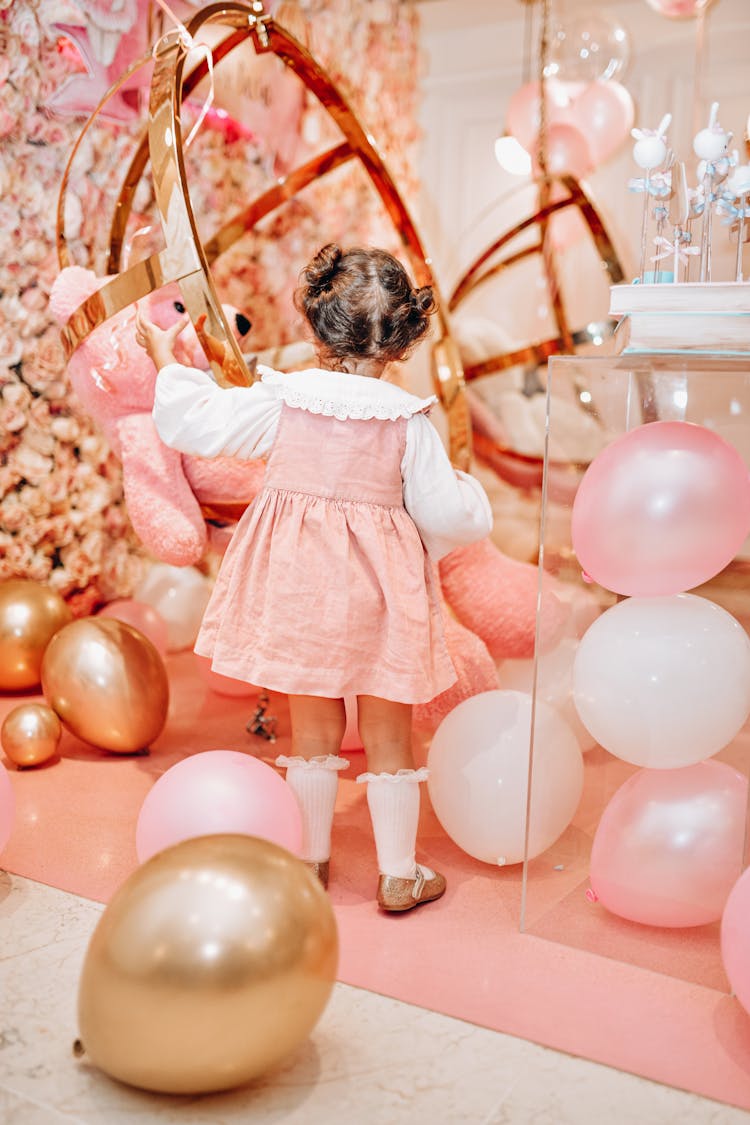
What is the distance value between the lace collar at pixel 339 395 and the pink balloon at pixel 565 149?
7.51 ft

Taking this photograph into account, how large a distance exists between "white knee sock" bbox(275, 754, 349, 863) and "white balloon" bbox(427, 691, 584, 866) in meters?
0.20

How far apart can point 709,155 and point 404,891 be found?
125cm

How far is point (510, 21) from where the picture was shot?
14.4ft

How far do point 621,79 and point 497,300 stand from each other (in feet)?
3.27

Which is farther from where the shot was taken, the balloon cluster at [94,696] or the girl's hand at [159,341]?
the balloon cluster at [94,696]

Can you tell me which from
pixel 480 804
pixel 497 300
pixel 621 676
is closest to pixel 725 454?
pixel 621 676

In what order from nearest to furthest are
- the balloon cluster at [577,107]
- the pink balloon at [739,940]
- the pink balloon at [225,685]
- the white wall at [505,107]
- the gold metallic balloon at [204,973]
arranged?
1. the gold metallic balloon at [204,973]
2. the pink balloon at [739,940]
3. the pink balloon at [225,685]
4. the balloon cluster at [577,107]
5. the white wall at [505,107]

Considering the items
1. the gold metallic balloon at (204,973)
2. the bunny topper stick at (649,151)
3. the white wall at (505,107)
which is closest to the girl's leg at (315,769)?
the gold metallic balloon at (204,973)

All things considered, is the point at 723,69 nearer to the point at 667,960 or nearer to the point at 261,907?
the point at 667,960

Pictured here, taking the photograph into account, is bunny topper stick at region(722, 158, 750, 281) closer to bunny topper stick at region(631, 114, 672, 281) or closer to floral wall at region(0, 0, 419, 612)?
bunny topper stick at region(631, 114, 672, 281)

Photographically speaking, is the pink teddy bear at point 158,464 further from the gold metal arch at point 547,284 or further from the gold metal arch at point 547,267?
the gold metal arch at point 547,267

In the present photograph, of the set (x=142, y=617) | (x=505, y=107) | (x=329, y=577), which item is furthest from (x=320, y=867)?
(x=505, y=107)

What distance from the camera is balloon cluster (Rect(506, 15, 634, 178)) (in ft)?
11.9

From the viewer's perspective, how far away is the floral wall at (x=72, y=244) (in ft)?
9.34
